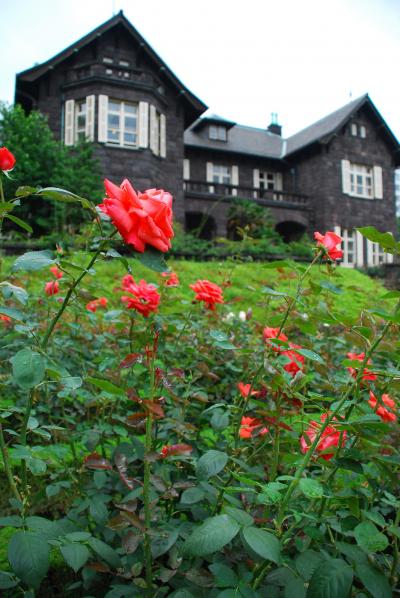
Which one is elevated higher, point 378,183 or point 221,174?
point 221,174

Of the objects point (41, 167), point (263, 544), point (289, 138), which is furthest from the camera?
point (289, 138)

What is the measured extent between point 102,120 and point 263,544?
1424 cm

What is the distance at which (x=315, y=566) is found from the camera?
0.87 metres

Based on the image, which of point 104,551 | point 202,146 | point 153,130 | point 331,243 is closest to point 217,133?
point 202,146

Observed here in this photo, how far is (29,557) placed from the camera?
77cm

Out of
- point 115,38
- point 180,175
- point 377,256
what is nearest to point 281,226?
point 377,256

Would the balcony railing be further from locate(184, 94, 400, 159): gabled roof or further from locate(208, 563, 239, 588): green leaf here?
locate(208, 563, 239, 588): green leaf

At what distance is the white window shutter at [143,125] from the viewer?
13.6 m

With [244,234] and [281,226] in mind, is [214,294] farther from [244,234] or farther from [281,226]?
[281,226]

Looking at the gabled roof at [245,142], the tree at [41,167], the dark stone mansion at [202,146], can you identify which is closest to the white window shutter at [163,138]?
the dark stone mansion at [202,146]

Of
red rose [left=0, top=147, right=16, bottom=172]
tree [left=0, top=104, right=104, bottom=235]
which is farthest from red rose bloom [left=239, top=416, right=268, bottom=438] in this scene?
tree [left=0, top=104, right=104, bottom=235]

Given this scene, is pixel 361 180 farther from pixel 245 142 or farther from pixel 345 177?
pixel 245 142

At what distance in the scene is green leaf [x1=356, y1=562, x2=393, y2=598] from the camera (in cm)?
80

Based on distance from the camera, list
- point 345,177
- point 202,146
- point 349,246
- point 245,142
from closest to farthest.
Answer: point 202,146 < point 345,177 < point 349,246 < point 245,142
